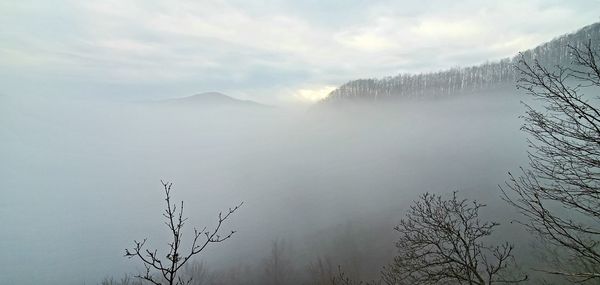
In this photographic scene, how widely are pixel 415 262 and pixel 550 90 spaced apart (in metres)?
5.64

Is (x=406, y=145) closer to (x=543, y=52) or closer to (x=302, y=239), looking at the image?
(x=543, y=52)

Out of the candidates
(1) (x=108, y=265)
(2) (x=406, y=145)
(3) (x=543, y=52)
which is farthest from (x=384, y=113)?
(1) (x=108, y=265)

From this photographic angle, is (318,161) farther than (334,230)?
A: Yes

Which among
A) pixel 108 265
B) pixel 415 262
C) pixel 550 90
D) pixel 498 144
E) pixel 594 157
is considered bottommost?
pixel 108 265

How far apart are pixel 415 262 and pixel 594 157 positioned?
5.15 metres

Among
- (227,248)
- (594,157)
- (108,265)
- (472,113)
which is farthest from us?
(472,113)

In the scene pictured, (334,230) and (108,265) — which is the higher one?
(334,230)

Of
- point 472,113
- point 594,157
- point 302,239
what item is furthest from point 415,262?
point 472,113

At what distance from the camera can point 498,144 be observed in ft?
399

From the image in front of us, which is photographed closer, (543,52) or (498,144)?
(543,52)

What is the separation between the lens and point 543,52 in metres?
87.4

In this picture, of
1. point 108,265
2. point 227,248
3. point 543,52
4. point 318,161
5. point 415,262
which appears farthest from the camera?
point 318,161

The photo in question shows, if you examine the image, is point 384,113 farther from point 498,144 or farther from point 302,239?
point 302,239

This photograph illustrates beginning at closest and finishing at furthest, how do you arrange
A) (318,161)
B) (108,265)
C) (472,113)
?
(108,265) → (472,113) → (318,161)
